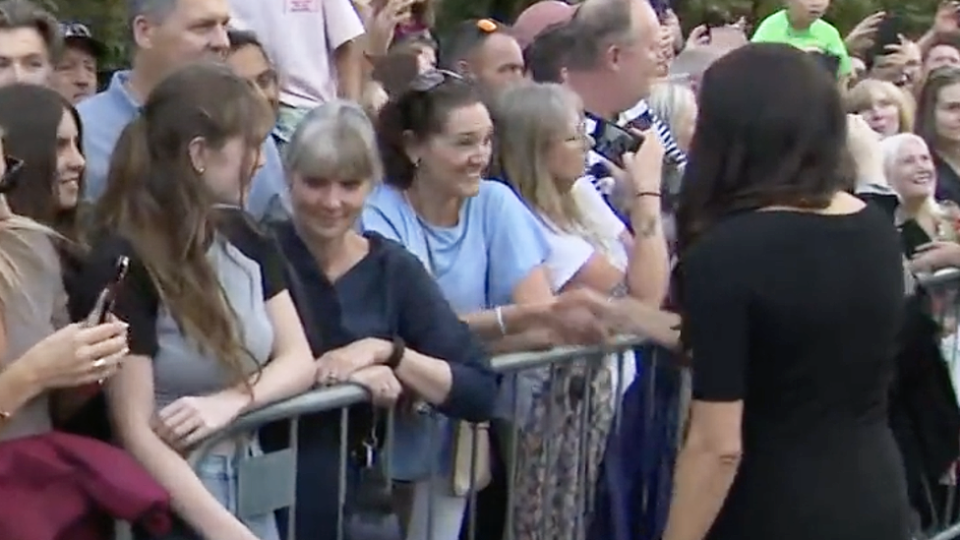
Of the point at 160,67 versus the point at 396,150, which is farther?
the point at 160,67

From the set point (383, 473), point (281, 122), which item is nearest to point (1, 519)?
point (383, 473)

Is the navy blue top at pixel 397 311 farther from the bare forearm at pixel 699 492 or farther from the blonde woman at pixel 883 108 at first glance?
the blonde woman at pixel 883 108

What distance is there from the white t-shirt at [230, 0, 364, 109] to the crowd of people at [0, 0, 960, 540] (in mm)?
11

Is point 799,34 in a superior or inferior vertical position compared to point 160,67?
inferior

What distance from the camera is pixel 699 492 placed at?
3582mm

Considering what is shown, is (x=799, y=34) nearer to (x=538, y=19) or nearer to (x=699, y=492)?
(x=538, y=19)

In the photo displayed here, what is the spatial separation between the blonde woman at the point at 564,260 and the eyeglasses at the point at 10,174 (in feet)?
5.16

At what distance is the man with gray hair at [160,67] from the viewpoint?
4.80 metres

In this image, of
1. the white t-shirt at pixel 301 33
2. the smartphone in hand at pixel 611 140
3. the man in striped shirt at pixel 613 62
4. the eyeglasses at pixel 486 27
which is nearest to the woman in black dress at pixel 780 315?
the smartphone in hand at pixel 611 140

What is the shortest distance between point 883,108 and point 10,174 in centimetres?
502

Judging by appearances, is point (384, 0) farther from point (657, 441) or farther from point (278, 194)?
point (657, 441)

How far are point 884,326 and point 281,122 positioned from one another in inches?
106

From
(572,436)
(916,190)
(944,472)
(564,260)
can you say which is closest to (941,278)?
(944,472)

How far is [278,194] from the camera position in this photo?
486cm
